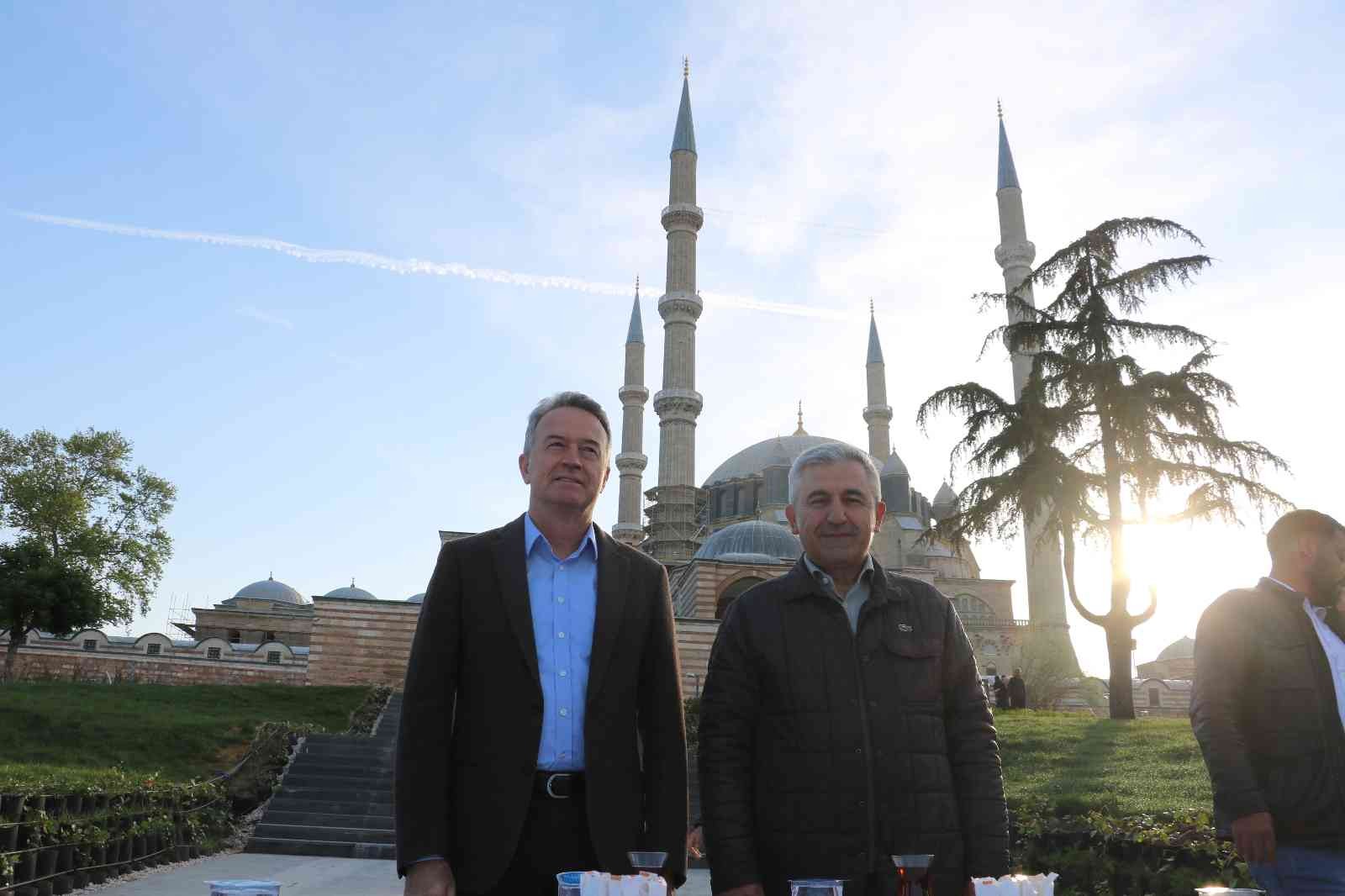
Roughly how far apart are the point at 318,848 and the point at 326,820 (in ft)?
2.13

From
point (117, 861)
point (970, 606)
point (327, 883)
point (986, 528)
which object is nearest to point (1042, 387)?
point (986, 528)

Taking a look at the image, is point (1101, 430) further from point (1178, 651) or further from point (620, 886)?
point (1178, 651)

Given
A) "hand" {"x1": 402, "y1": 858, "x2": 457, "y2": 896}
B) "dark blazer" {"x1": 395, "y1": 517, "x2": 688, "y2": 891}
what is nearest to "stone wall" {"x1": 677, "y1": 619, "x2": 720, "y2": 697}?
"dark blazer" {"x1": 395, "y1": 517, "x2": 688, "y2": 891}

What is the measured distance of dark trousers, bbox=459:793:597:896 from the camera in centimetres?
273

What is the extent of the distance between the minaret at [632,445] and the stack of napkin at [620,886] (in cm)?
3451

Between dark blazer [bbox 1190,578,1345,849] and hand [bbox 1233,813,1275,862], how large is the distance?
27 mm

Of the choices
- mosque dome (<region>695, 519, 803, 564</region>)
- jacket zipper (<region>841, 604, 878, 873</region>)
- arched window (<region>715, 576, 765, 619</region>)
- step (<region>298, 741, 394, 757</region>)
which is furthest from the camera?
mosque dome (<region>695, 519, 803, 564</region>)

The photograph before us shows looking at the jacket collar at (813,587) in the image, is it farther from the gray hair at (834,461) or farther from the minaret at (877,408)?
the minaret at (877,408)

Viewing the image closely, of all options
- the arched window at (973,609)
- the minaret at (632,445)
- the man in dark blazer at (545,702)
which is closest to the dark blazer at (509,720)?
the man in dark blazer at (545,702)

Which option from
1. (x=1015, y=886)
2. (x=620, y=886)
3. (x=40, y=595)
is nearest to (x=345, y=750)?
(x=620, y=886)

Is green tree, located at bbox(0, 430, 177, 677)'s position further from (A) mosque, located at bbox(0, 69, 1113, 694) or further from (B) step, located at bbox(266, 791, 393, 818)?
(B) step, located at bbox(266, 791, 393, 818)

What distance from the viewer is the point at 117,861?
7859mm

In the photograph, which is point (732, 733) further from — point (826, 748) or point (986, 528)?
point (986, 528)

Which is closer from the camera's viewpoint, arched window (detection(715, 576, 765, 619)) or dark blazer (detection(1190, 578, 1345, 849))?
dark blazer (detection(1190, 578, 1345, 849))
